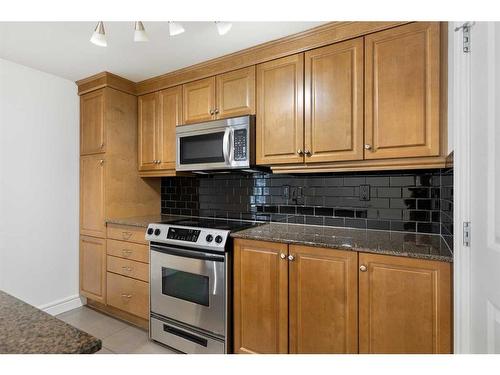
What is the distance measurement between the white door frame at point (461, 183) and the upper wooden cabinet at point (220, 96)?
130cm

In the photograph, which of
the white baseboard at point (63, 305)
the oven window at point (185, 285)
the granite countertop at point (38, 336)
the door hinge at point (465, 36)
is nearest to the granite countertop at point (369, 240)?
the oven window at point (185, 285)

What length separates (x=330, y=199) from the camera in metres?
2.12

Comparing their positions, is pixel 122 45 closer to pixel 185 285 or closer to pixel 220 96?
pixel 220 96

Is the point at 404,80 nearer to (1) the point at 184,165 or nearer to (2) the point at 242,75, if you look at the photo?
(2) the point at 242,75

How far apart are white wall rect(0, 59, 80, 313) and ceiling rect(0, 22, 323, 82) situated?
0.88ft

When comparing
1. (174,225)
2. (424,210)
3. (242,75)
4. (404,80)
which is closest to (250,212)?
(174,225)

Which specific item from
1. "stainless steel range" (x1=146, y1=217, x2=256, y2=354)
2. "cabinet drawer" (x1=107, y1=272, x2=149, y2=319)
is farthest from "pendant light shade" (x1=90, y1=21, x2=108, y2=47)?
"cabinet drawer" (x1=107, y1=272, x2=149, y2=319)

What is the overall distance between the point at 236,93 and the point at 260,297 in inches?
60.3

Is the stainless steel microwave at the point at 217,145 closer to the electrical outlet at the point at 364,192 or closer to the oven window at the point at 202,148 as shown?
the oven window at the point at 202,148

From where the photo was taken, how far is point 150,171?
272 centimetres

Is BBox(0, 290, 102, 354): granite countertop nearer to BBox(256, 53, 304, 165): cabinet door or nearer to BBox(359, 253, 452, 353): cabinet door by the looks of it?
BBox(359, 253, 452, 353): cabinet door

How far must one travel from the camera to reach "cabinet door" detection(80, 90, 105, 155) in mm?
2559

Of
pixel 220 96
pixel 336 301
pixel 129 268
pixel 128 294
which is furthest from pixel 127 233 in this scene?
pixel 336 301

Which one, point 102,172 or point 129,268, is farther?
point 102,172
